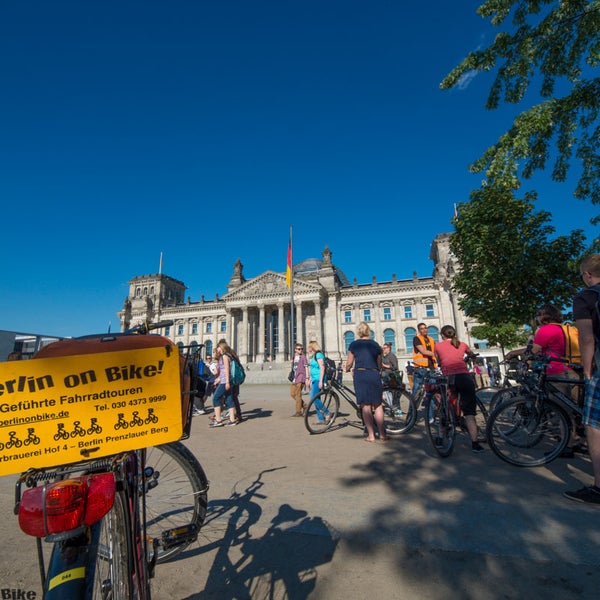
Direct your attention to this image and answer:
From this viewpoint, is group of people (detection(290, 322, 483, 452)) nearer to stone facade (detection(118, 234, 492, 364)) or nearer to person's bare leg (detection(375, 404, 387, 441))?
person's bare leg (detection(375, 404, 387, 441))

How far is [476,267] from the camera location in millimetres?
12969

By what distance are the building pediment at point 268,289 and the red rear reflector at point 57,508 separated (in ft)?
157

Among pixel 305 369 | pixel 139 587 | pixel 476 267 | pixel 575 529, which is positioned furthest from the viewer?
pixel 476 267

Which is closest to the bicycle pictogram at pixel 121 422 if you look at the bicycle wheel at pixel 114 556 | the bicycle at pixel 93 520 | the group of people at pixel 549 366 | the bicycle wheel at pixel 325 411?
the bicycle at pixel 93 520

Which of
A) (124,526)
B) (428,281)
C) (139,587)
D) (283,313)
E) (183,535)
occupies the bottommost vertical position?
(183,535)

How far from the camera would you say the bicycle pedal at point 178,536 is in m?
2.16

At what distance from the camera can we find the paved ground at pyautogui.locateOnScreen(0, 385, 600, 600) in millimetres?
2078

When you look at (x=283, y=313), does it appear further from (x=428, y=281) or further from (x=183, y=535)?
(x=183, y=535)

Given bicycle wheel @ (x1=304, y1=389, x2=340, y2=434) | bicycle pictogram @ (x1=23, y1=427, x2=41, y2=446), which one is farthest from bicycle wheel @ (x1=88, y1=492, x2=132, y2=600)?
bicycle wheel @ (x1=304, y1=389, x2=340, y2=434)

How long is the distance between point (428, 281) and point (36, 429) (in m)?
50.5

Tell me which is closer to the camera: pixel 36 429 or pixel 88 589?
pixel 88 589

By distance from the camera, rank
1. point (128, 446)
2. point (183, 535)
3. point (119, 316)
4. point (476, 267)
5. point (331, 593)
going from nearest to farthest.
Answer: point (128, 446) → point (331, 593) → point (183, 535) → point (476, 267) → point (119, 316)


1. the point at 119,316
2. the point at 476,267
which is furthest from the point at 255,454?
the point at 119,316

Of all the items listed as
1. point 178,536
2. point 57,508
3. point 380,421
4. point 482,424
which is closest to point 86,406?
point 57,508
